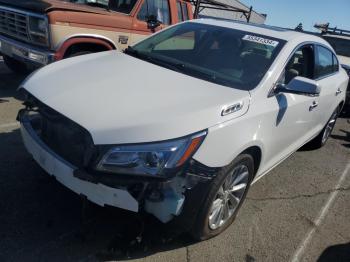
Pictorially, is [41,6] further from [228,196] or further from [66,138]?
[228,196]

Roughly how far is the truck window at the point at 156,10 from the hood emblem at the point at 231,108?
4312mm

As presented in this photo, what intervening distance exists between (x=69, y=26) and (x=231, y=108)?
3.69 m

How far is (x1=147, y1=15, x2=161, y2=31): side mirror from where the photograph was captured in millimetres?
6734

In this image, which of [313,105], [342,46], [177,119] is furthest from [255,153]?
[342,46]

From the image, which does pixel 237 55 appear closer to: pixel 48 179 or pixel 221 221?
pixel 221 221

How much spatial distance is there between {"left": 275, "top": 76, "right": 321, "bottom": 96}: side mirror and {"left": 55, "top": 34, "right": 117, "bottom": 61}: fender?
11.4 ft

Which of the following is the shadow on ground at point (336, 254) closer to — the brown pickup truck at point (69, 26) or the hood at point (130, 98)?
the hood at point (130, 98)

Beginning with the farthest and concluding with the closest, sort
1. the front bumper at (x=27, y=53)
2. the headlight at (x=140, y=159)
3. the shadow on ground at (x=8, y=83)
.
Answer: the shadow on ground at (x=8, y=83) → the front bumper at (x=27, y=53) → the headlight at (x=140, y=159)

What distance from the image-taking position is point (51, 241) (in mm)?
2889

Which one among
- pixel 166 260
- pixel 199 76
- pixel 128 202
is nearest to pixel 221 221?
pixel 166 260

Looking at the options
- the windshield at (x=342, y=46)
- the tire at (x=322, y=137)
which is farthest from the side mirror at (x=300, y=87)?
the windshield at (x=342, y=46)

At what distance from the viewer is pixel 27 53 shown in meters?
5.64

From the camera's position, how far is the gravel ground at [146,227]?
9.43 ft

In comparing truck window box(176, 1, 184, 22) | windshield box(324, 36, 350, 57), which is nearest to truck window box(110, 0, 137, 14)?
truck window box(176, 1, 184, 22)
